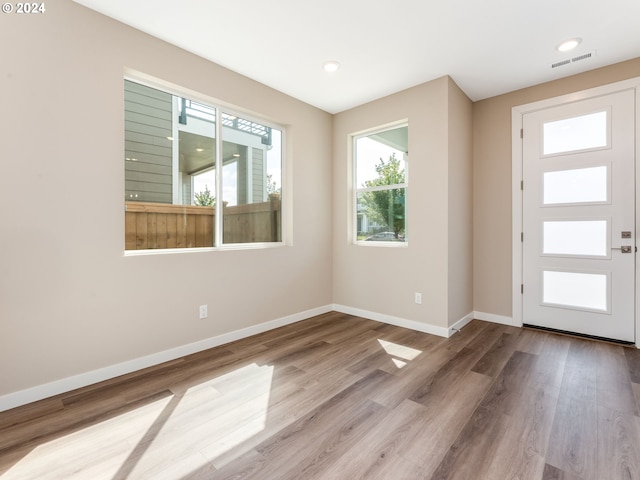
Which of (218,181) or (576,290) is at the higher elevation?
(218,181)

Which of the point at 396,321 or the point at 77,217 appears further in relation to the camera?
the point at 396,321

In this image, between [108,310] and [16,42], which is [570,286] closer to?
[108,310]

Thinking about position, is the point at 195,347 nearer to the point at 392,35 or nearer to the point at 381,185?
the point at 381,185

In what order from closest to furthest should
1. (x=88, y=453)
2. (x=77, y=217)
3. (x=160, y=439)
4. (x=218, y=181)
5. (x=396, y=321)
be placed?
(x=88, y=453), (x=160, y=439), (x=77, y=217), (x=218, y=181), (x=396, y=321)

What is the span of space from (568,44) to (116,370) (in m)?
4.70

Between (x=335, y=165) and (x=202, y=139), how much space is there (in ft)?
6.25

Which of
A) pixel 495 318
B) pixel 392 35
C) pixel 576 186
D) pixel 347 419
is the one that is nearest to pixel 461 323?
pixel 495 318

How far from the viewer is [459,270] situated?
357 cm

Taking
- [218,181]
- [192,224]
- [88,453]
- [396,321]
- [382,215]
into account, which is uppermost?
[218,181]

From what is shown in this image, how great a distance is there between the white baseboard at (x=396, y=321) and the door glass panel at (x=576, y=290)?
130cm

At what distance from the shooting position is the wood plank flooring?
1.50 m

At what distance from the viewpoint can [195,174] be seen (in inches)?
118

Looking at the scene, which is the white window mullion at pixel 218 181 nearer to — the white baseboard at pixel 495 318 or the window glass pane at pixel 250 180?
the window glass pane at pixel 250 180

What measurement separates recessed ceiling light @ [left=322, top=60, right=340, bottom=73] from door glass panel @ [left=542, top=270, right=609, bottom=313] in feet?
10.5
